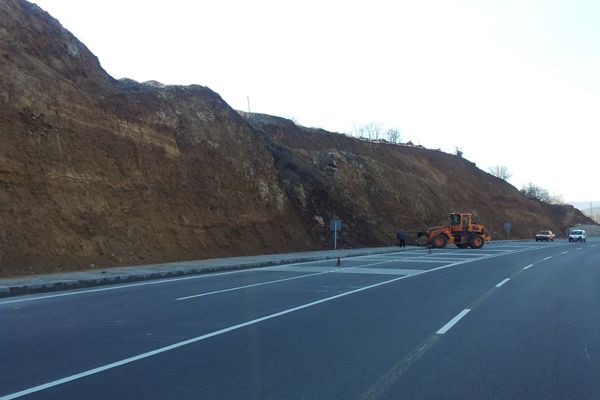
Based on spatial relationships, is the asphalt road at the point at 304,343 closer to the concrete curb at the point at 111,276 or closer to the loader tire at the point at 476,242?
the concrete curb at the point at 111,276

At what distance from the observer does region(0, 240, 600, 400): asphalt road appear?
6867 mm

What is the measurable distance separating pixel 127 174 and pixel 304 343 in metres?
22.2

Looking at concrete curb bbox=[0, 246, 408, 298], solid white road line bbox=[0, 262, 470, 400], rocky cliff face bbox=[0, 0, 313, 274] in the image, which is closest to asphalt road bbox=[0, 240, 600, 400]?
solid white road line bbox=[0, 262, 470, 400]

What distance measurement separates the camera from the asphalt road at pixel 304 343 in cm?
687

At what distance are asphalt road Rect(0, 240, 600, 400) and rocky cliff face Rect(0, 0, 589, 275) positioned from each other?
924 centimetres

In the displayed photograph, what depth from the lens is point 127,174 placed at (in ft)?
97.2

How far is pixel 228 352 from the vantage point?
28.3 feet

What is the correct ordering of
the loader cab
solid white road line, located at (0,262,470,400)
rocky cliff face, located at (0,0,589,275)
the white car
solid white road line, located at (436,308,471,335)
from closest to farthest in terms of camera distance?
solid white road line, located at (0,262,470,400) → solid white road line, located at (436,308,471,335) → rocky cliff face, located at (0,0,589,275) → the loader cab → the white car

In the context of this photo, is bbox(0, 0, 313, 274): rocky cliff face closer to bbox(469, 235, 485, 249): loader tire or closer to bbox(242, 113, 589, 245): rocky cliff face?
bbox(242, 113, 589, 245): rocky cliff face

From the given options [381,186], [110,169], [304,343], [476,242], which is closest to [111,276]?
[110,169]

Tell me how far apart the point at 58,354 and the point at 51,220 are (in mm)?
16749

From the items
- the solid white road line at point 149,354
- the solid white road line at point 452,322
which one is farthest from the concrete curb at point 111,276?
the solid white road line at point 452,322

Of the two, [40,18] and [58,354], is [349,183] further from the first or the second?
[58,354]

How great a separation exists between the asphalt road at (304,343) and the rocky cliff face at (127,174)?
30.3ft
